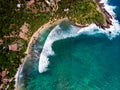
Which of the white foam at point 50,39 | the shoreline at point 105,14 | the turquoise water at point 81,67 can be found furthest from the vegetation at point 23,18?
the turquoise water at point 81,67

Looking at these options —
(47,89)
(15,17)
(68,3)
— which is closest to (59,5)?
Answer: (68,3)

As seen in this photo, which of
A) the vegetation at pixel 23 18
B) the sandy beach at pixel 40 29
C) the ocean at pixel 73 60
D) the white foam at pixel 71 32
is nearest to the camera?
the ocean at pixel 73 60

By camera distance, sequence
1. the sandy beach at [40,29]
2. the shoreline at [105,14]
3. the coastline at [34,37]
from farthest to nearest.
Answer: the shoreline at [105,14] < the sandy beach at [40,29] < the coastline at [34,37]

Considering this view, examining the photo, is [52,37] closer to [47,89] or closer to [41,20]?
[41,20]

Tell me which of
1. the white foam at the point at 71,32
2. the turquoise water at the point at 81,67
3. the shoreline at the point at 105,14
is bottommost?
→ the turquoise water at the point at 81,67

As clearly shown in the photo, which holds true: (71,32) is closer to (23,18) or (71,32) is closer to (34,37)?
(34,37)

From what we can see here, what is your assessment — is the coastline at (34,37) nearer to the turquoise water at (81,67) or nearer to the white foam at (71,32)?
the white foam at (71,32)
